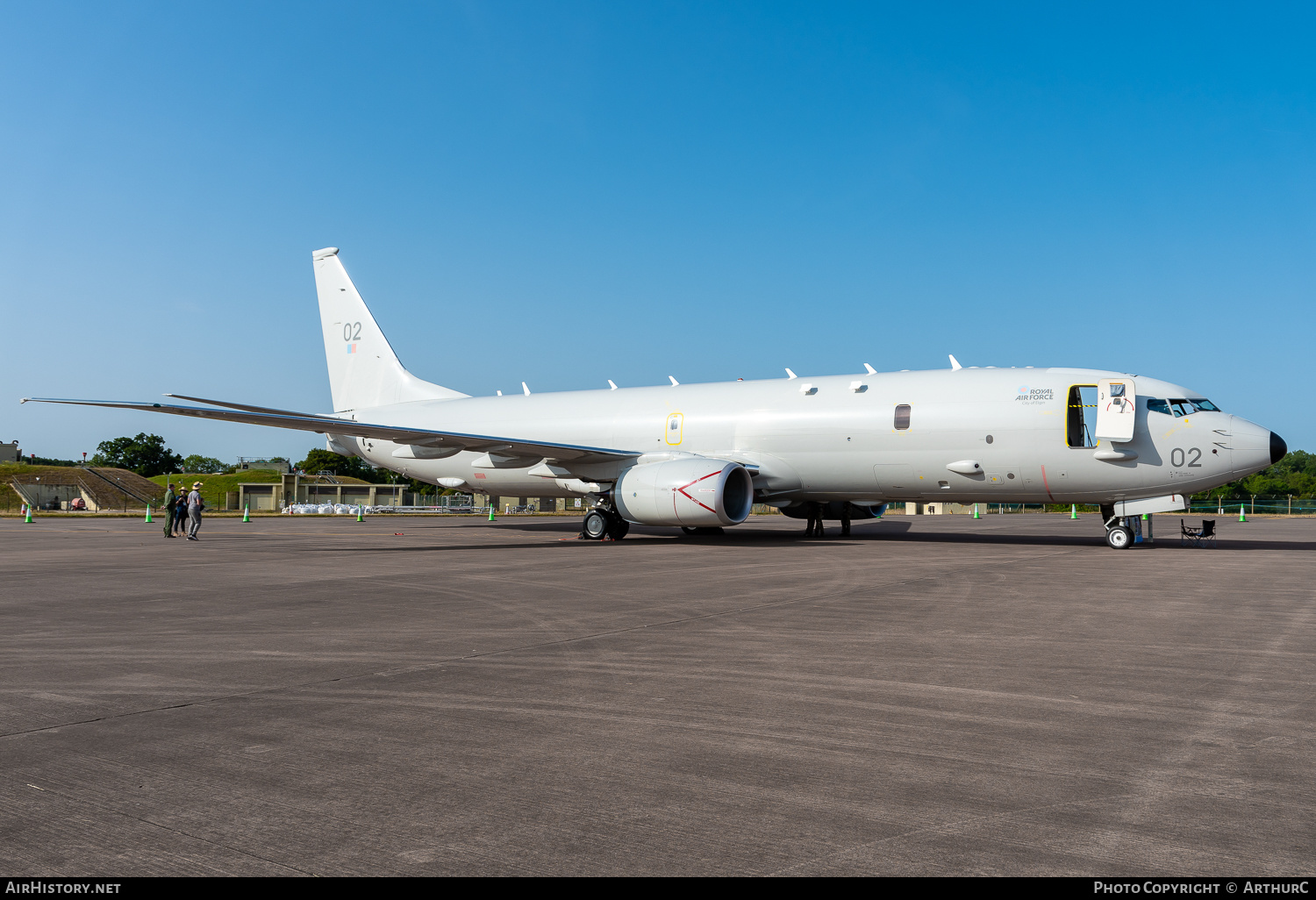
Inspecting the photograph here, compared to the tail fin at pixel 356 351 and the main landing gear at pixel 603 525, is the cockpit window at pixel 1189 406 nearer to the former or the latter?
the main landing gear at pixel 603 525

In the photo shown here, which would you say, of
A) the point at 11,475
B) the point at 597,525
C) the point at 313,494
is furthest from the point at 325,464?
the point at 597,525

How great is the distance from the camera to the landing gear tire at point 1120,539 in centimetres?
1720

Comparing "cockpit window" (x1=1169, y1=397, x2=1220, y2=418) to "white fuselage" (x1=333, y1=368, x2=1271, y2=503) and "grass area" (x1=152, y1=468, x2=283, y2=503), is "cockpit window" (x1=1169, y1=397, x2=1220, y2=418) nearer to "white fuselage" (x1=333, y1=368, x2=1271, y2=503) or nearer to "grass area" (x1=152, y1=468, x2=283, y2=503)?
"white fuselage" (x1=333, y1=368, x2=1271, y2=503)

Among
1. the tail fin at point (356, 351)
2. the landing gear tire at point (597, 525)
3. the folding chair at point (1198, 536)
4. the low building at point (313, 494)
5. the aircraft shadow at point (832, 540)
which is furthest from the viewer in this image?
the low building at point (313, 494)

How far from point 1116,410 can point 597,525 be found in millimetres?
11289

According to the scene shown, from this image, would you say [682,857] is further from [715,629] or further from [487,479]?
[487,479]

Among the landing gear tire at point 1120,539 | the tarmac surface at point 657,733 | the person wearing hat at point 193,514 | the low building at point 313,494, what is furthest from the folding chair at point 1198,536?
the low building at point 313,494

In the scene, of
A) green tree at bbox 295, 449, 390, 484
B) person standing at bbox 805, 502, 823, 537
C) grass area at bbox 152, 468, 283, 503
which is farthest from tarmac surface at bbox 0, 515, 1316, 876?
green tree at bbox 295, 449, 390, 484

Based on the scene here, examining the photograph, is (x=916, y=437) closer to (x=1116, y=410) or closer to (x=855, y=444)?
(x=855, y=444)

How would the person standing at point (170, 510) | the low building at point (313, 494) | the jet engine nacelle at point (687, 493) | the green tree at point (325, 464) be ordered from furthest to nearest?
the green tree at point (325, 464), the low building at point (313, 494), the person standing at point (170, 510), the jet engine nacelle at point (687, 493)

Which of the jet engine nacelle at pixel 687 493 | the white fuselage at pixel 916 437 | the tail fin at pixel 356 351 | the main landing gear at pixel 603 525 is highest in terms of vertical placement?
the tail fin at pixel 356 351

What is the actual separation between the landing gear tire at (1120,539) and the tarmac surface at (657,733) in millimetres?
7655
